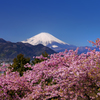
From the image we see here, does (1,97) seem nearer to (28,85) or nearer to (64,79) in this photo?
(28,85)

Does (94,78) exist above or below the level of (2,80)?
above

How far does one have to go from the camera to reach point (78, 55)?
1112 cm

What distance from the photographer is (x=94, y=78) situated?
7.52m

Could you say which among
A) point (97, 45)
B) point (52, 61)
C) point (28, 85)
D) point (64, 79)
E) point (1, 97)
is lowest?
point (1, 97)

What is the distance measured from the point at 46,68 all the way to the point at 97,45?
4.82 m

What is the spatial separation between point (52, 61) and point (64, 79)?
Result: 2811mm

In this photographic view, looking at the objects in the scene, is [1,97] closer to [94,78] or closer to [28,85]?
[28,85]

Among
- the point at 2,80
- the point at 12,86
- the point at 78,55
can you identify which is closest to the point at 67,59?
the point at 78,55

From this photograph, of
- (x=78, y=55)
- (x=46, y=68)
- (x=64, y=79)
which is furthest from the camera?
(x=78, y=55)

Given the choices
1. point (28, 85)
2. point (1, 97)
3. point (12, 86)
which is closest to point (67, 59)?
point (28, 85)

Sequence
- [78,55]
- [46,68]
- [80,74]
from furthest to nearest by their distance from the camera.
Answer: [78,55]
[46,68]
[80,74]

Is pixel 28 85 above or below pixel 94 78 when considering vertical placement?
below

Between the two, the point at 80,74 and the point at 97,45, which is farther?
the point at 97,45

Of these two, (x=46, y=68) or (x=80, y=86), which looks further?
(x=46, y=68)
